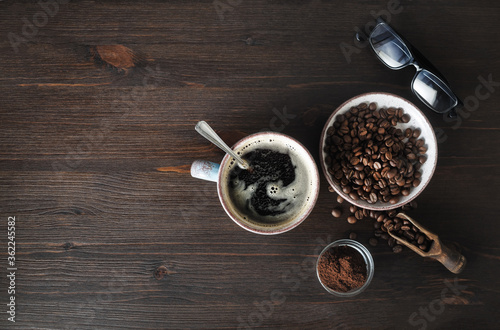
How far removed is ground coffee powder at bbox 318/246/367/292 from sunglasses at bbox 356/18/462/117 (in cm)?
57

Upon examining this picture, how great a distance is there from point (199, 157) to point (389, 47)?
73cm

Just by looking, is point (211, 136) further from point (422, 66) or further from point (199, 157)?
point (422, 66)

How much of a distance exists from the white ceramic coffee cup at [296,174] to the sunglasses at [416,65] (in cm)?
46

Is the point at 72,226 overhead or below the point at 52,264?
overhead

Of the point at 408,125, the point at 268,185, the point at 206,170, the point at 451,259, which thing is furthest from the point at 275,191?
the point at 451,259

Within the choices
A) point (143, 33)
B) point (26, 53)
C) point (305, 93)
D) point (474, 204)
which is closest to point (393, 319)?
point (474, 204)

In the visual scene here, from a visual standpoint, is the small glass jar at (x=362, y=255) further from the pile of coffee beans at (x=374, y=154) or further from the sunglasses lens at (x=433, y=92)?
the sunglasses lens at (x=433, y=92)

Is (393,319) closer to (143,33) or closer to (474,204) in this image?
(474,204)

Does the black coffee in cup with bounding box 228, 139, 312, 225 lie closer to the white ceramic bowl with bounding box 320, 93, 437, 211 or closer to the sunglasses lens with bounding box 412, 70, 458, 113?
the white ceramic bowl with bounding box 320, 93, 437, 211

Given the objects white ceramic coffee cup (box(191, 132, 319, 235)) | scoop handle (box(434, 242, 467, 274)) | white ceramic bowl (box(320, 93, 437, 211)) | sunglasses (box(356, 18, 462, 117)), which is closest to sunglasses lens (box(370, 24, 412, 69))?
sunglasses (box(356, 18, 462, 117))

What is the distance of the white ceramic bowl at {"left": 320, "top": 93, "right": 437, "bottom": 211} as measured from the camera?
101 cm

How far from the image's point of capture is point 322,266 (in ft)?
3.51

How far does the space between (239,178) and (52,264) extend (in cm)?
72

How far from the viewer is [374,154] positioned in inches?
40.6
